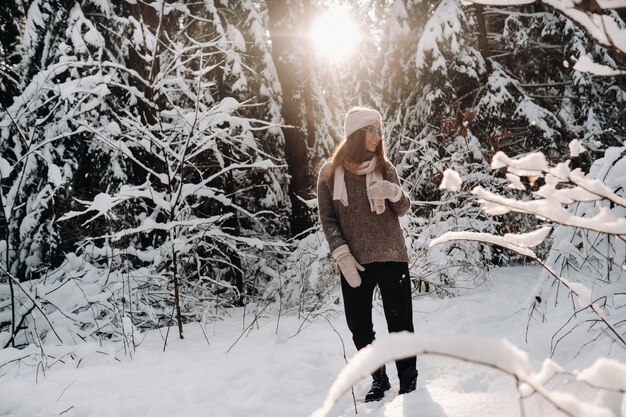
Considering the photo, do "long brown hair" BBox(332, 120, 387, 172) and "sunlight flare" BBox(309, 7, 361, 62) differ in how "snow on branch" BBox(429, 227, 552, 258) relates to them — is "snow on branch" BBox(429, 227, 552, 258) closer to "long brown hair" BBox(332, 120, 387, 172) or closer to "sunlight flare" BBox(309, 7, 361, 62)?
"long brown hair" BBox(332, 120, 387, 172)

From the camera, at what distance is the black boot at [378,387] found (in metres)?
2.78

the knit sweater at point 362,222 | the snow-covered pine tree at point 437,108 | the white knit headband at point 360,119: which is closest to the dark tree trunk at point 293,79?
the snow-covered pine tree at point 437,108

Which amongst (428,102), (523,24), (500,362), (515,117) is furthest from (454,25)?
(500,362)

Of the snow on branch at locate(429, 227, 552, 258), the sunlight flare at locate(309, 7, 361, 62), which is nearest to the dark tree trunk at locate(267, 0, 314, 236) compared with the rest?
the sunlight flare at locate(309, 7, 361, 62)

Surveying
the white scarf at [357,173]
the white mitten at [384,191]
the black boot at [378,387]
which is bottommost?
the black boot at [378,387]

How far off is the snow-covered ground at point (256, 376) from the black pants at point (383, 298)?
221 millimetres

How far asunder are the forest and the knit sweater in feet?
3.14

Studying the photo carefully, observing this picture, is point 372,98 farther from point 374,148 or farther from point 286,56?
point 374,148

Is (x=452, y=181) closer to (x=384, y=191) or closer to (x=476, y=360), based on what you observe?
(x=476, y=360)

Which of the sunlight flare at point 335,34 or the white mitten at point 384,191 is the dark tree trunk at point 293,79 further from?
the white mitten at point 384,191

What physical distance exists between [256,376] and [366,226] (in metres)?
1.27

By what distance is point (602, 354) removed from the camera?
6.70 ft

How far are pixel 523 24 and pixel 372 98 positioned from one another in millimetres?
3331

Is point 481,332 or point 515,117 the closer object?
point 481,332
